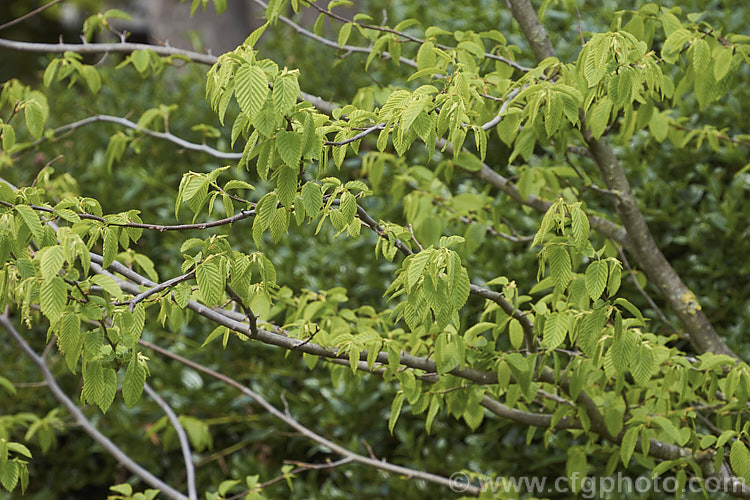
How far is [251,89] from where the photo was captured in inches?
59.5

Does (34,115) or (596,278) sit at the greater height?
(34,115)

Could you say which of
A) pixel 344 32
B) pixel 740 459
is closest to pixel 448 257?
pixel 740 459

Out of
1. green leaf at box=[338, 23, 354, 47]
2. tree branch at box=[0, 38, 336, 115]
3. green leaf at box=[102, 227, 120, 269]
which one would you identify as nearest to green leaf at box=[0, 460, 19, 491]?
green leaf at box=[102, 227, 120, 269]

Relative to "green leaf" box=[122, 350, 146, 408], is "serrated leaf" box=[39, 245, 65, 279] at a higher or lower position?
higher

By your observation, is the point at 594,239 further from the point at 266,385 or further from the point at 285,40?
the point at 285,40

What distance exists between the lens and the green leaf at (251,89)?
150cm

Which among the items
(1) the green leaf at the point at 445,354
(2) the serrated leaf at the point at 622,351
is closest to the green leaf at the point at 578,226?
(2) the serrated leaf at the point at 622,351

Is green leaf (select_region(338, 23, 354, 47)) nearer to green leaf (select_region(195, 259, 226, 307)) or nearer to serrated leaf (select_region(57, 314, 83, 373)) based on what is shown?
green leaf (select_region(195, 259, 226, 307))

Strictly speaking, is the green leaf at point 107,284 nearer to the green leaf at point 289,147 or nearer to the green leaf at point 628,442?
the green leaf at point 289,147

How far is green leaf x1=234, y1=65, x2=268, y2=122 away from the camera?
150 centimetres

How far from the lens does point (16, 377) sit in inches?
173

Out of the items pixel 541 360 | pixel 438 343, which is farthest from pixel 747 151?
pixel 438 343

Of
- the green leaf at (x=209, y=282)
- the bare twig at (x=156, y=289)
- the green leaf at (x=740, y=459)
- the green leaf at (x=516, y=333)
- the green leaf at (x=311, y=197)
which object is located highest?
the green leaf at (x=311, y=197)

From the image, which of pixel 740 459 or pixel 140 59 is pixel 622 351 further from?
pixel 140 59
